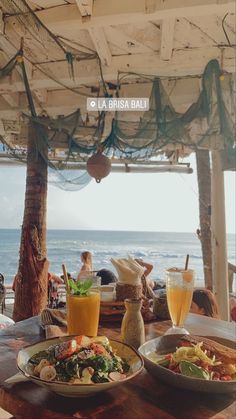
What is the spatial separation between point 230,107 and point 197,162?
6.60 ft

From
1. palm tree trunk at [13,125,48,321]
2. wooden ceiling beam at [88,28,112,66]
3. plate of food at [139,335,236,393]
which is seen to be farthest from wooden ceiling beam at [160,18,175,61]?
plate of food at [139,335,236,393]

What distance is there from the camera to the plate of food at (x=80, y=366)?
2.50ft

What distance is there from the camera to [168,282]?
4.23 ft

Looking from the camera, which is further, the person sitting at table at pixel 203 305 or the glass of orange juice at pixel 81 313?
the person sitting at table at pixel 203 305

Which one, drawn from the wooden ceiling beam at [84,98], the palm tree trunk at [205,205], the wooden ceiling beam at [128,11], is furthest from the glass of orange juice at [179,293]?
the palm tree trunk at [205,205]

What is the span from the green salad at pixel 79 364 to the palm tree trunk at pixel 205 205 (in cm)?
387

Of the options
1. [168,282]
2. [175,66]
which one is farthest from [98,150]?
[168,282]

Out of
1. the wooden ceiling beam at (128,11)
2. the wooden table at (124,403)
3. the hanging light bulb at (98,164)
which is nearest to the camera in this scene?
the wooden table at (124,403)

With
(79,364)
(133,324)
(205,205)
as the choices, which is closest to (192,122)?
(205,205)

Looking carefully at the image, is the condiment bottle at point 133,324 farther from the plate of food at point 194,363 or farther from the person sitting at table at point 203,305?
the person sitting at table at point 203,305

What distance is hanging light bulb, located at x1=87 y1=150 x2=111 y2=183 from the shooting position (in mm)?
3928

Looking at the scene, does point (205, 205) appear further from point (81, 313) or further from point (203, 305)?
point (81, 313)

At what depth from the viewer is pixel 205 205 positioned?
4820mm

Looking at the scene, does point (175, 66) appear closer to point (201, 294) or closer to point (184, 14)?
point (184, 14)
